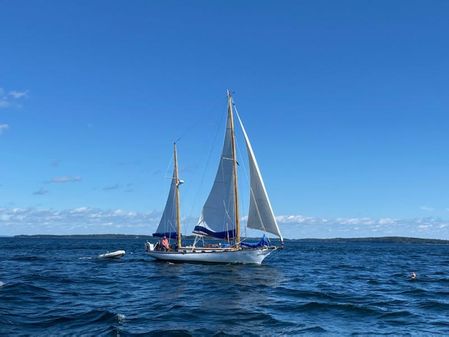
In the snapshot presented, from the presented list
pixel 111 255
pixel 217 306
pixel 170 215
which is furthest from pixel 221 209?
pixel 111 255

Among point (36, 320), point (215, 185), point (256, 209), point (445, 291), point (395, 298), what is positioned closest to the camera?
point (36, 320)

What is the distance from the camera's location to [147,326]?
2330cm

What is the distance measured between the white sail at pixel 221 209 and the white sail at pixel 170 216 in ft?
31.7

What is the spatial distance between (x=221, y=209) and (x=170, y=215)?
1221 centimetres

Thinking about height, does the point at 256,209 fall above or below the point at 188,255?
above

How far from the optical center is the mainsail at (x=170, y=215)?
66.4m

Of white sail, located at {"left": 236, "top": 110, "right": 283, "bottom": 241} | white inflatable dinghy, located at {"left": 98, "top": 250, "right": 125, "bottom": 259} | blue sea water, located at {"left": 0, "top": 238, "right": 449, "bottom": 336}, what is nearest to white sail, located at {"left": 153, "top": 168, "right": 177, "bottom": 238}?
white inflatable dinghy, located at {"left": 98, "top": 250, "right": 125, "bottom": 259}

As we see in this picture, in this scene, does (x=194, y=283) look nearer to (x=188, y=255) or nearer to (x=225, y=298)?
(x=225, y=298)

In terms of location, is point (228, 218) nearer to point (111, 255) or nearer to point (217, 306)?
point (217, 306)

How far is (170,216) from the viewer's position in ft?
219

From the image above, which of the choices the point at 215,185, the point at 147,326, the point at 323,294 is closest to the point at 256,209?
the point at 215,185

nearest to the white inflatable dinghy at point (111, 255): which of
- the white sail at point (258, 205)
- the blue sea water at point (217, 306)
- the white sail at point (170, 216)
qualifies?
the white sail at point (170, 216)

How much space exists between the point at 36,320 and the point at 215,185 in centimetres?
3488

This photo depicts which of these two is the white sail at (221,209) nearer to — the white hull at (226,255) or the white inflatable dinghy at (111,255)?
the white hull at (226,255)
